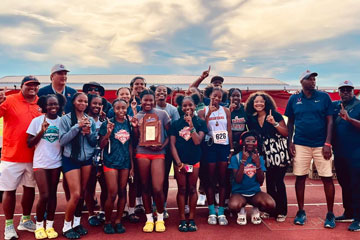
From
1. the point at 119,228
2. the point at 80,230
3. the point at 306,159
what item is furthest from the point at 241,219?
the point at 80,230

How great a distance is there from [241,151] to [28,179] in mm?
3268

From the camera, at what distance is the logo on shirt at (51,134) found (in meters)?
4.10

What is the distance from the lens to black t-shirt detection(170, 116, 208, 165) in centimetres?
→ 445

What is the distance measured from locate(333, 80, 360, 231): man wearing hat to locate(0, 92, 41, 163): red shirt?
4664 millimetres

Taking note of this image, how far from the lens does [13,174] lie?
4.18 metres

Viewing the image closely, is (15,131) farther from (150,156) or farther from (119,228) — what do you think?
(119,228)

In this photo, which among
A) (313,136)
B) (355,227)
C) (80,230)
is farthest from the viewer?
(313,136)

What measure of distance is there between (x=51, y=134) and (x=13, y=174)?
791mm

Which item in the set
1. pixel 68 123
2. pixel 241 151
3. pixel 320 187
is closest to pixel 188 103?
pixel 241 151

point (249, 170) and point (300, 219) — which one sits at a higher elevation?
point (249, 170)

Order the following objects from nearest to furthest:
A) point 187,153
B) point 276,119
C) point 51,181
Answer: point 51,181, point 187,153, point 276,119

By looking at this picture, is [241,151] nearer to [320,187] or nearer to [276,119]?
[276,119]

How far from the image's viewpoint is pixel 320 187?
7.43m

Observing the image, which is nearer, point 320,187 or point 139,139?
point 139,139
